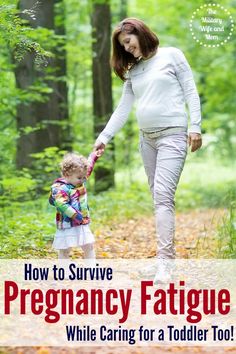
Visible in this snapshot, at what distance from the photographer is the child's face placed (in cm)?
532

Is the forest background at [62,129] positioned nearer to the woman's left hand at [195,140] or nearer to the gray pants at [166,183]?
the gray pants at [166,183]

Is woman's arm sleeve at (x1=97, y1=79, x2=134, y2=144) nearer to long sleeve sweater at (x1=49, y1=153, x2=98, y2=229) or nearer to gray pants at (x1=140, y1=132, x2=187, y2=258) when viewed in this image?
gray pants at (x1=140, y1=132, x2=187, y2=258)

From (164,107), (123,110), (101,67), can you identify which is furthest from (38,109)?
(164,107)

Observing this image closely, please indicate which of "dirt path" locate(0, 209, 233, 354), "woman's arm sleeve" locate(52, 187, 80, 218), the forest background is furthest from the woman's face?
"dirt path" locate(0, 209, 233, 354)

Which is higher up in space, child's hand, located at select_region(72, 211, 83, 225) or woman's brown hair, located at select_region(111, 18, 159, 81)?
woman's brown hair, located at select_region(111, 18, 159, 81)

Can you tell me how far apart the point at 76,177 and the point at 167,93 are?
3.17 ft

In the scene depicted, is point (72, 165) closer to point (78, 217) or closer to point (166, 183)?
point (78, 217)

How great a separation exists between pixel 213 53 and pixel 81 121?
27.7ft

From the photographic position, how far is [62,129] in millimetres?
13375

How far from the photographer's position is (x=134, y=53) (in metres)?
5.59

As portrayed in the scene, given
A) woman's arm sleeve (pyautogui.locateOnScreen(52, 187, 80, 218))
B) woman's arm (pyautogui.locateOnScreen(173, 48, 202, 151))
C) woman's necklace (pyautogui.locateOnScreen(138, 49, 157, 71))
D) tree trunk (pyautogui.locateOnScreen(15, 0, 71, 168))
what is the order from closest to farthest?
1. woman's arm sleeve (pyautogui.locateOnScreen(52, 187, 80, 218))
2. woman's arm (pyautogui.locateOnScreen(173, 48, 202, 151))
3. woman's necklace (pyautogui.locateOnScreen(138, 49, 157, 71))
4. tree trunk (pyautogui.locateOnScreen(15, 0, 71, 168))

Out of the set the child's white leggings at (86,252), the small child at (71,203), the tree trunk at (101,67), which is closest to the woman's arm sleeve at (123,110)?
the small child at (71,203)

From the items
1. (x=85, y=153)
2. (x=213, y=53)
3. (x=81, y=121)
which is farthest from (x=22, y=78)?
(x=213, y=53)

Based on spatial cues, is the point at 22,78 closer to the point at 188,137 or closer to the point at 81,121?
the point at 81,121
